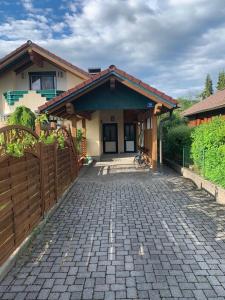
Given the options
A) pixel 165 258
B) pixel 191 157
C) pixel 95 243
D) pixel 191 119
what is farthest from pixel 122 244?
pixel 191 119

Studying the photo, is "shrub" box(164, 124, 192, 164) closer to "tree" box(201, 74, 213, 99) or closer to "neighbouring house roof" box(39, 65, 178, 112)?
"neighbouring house roof" box(39, 65, 178, 112)

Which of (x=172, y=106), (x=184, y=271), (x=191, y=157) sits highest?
(x=172, y=106)

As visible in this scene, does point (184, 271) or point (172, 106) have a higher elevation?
point (172, 106)

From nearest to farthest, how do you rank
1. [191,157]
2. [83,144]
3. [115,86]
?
[191,157] < [115,86] < [83,144]

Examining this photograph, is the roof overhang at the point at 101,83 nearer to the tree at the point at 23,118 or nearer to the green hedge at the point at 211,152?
the green hedge at the point at 211,152

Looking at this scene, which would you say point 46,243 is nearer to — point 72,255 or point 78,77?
point 72,255

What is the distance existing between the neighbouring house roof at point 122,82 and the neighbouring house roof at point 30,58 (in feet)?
20.2

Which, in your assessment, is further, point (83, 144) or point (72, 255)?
point (83, 144)

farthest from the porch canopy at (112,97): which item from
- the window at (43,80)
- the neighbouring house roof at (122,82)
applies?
the window at (43,80)

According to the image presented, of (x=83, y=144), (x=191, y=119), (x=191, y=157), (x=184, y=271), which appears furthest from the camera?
(x=191, y=119)

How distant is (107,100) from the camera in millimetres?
13031

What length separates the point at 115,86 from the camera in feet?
42.3

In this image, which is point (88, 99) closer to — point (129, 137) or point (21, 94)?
point (21, 94)

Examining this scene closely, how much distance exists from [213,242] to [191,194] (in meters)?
3.79
